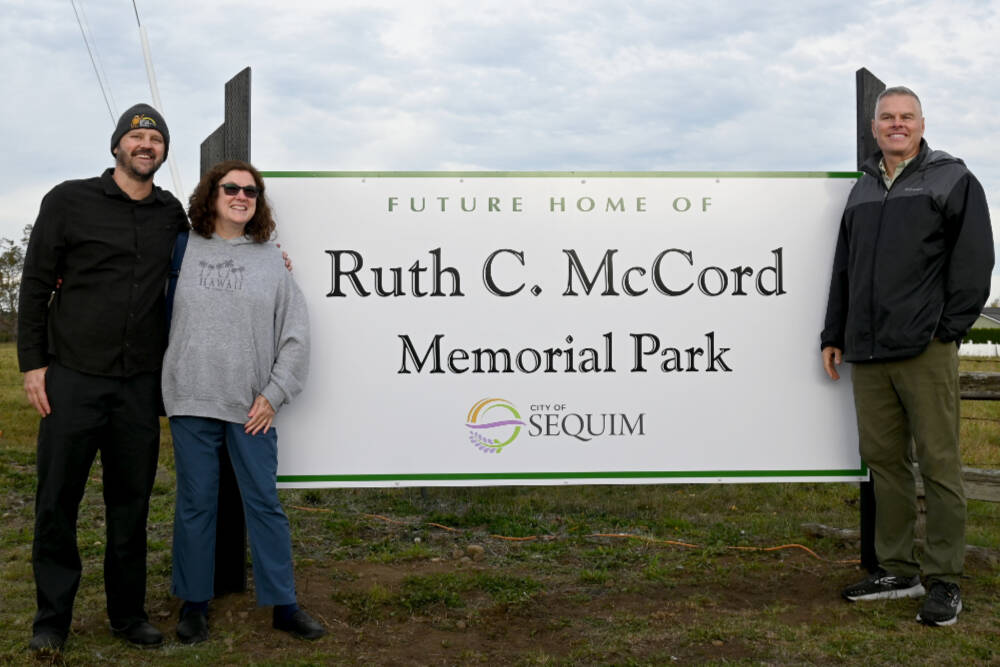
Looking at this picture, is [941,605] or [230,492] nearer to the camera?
[941,605]

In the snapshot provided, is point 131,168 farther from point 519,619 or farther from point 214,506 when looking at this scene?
point 519,619

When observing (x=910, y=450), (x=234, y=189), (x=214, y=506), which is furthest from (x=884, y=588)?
(x=234, y=189)

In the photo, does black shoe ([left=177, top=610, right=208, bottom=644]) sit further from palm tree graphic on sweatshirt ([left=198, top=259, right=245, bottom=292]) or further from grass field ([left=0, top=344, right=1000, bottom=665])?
palm tree graphic on sweatshirt ([left=198, top=259, right=245, bottom=292])

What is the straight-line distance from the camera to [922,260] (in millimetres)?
3844

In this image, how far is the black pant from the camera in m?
3.41

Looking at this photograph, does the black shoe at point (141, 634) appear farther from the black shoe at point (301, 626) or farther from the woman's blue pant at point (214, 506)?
the black shoe at point (301, 626)

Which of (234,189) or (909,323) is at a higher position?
(234,189)

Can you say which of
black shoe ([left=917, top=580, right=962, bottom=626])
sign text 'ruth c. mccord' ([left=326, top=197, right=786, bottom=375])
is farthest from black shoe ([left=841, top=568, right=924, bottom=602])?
sign text 'ruth c. mccord' ([left=326, top=197, right=786, bottom=375])

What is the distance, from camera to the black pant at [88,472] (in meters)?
3.41

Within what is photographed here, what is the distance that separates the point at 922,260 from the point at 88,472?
3665mm

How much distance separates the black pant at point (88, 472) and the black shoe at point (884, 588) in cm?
330

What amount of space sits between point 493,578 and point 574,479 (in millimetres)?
720

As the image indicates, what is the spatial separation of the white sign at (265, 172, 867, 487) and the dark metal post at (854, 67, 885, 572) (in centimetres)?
24

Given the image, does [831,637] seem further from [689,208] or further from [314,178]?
[314,178]
